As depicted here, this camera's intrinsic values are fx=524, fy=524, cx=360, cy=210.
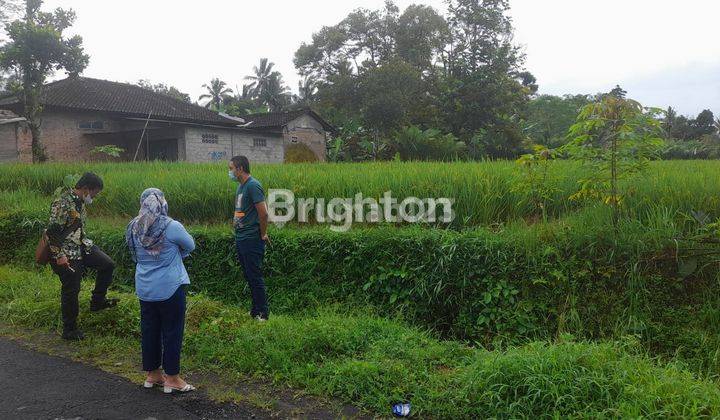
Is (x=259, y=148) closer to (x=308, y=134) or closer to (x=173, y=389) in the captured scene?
(x=308, y=134)

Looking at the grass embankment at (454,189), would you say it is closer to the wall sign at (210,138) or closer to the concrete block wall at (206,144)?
the concrete block wall at (206,144)

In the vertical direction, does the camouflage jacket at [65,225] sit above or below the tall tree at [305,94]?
below

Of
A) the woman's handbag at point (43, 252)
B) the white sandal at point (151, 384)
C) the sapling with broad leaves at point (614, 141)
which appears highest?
the sapling with broad leaves at point (614, 141)

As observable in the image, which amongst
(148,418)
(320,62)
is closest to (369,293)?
(148,418)

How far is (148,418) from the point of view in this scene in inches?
138

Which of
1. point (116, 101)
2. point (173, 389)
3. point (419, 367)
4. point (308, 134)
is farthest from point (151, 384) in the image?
point (308, 134)

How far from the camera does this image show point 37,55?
62.4ft

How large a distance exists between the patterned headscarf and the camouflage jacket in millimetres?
1635

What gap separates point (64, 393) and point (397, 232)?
3437 mm

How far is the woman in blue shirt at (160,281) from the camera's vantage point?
379 cm

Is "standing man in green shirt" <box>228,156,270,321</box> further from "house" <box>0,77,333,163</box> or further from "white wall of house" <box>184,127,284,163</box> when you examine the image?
"white wall of house" <box>184,127,284,163</box>

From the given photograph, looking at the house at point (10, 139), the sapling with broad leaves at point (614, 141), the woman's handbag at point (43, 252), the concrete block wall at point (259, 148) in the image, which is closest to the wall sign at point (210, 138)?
the concrete block wall at point (259, 148)

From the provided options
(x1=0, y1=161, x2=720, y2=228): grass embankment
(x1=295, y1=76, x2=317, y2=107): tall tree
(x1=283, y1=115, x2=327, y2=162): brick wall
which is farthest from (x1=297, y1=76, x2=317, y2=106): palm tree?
(x1=0, y1=161, x2=720, y2=228): grass embankment

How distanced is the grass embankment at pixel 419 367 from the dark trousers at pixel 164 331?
1.69ft
